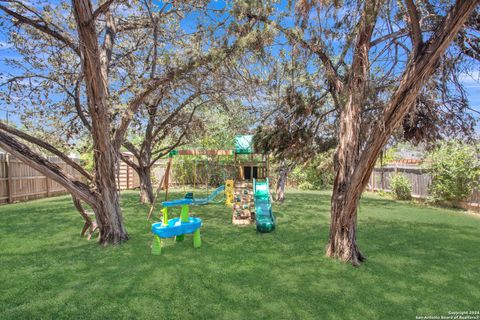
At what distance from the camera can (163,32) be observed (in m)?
7.53

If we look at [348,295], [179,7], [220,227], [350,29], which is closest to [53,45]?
[179,7]

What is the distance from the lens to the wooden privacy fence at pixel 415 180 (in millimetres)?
9685

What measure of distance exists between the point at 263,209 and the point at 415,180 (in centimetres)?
751

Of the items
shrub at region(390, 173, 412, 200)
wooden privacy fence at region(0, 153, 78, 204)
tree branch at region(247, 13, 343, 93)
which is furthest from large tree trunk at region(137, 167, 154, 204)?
shrub at region(390, 173, 412, 200)

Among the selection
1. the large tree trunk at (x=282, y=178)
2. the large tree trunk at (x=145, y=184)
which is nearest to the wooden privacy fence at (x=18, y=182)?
the large tree trunk at (x=145, y=184)

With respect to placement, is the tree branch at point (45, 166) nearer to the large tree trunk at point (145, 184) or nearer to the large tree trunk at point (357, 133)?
the large tree trunk at point (357, 133)

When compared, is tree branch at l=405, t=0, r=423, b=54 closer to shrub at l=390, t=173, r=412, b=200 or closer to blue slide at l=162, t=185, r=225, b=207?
blue slide at l=162, t=185, r=225, b=207

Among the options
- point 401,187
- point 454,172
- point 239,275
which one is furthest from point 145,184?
point 454,172

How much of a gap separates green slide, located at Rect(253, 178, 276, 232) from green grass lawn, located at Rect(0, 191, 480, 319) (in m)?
0.34

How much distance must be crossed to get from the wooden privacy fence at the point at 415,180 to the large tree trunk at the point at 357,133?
23.7ft

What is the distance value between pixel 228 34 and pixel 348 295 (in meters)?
4.39

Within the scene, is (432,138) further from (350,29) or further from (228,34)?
(228,34)

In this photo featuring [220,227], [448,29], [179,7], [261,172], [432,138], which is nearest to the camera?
[448,29]

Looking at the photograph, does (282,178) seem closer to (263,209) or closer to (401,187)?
(263,209)
